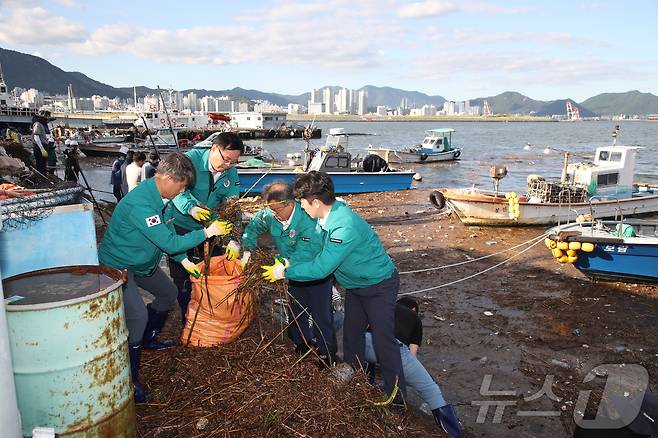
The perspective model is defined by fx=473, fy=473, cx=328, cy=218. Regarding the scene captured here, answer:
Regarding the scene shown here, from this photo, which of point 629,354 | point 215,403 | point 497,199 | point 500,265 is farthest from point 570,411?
point 497,199

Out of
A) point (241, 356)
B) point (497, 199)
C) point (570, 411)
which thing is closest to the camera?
→ point (241, 356)

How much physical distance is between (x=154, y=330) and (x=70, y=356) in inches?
69.3

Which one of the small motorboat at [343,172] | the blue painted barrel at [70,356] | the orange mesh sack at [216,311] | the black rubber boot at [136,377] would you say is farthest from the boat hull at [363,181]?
the blue painted barrel at [70,356]

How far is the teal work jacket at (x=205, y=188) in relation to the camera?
4496 millimetres

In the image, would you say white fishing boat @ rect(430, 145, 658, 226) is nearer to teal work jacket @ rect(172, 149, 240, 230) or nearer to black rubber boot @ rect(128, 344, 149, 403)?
teal work jacket @ rect(172, 149, 240, 230)

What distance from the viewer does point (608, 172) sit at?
12.7 meters

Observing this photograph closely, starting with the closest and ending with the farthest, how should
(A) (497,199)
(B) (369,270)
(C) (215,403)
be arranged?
(C) (215,403) < (B) (369,270) < (A) (497,199)

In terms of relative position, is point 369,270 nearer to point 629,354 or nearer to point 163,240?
point 163,240

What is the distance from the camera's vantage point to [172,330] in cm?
468

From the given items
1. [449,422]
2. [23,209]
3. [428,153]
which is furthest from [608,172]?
[428,153]

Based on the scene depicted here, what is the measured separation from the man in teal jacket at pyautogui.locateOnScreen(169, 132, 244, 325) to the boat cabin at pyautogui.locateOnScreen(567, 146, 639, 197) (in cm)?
1079

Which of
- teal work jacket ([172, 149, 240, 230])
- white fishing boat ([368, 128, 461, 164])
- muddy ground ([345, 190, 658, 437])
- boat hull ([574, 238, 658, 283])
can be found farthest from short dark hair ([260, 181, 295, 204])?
white fishing boat ([368, 128, 461, 164])

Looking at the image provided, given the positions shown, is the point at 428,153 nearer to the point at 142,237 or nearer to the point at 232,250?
the point at 232,250

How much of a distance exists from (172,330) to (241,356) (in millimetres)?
1286
